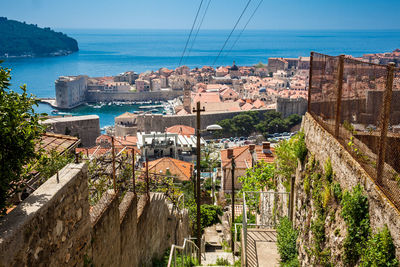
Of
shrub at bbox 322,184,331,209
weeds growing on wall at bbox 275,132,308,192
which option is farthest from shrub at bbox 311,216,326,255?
weeds growing on wall at bbox 275,132,308,192

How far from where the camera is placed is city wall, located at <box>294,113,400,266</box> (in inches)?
104

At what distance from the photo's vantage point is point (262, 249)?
561 centimetres

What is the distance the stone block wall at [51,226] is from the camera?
6.36ft

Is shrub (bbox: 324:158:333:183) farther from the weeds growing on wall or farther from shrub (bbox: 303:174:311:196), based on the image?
the weeds growing on wall

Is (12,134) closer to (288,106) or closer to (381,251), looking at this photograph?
(381,251)

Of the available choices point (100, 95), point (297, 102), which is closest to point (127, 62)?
point (100, 95)

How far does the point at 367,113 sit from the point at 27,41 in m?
153

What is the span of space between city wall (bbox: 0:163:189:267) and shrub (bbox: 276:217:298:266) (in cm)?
194

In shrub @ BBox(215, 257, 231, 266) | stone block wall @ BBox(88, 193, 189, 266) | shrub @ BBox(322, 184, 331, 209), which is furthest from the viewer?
shrub @ BBox(215, 257, 231, 266)

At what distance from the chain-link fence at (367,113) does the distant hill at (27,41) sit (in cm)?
14086

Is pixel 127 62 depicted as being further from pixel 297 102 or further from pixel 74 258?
pixel 74 258

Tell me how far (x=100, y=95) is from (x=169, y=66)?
56.5 meters

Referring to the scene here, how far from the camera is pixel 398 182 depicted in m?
2.73

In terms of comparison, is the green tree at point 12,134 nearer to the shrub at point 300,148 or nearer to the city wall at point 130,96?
the shrub at point 300,148
